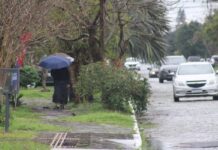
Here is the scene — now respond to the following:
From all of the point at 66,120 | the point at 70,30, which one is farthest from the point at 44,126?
the point at 70,30

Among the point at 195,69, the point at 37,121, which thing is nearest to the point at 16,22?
the point at 37,121

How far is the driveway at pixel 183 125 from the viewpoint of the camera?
50.0ft

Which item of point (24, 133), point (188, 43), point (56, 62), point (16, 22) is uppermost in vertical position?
point (16, 22)

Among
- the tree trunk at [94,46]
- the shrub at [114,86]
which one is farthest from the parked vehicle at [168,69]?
the shrub at [114,86]

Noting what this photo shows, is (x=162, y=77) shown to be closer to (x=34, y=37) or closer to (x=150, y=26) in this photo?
(x=150, y=26)

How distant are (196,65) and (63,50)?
7634mm

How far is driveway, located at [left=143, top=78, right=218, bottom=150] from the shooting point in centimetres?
1525

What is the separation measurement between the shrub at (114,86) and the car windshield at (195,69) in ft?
25.7

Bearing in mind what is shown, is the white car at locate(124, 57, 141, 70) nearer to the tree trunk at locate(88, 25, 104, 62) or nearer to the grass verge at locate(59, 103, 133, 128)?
the tree trunk at locate(88, 25, 104, 62)

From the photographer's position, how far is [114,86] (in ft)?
72.4

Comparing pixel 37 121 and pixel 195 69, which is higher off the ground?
pixel 195 69

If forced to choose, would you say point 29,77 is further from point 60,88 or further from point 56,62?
point 56,62

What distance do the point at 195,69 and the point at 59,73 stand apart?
861cm

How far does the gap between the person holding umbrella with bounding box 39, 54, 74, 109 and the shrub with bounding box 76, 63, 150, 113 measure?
711mm
